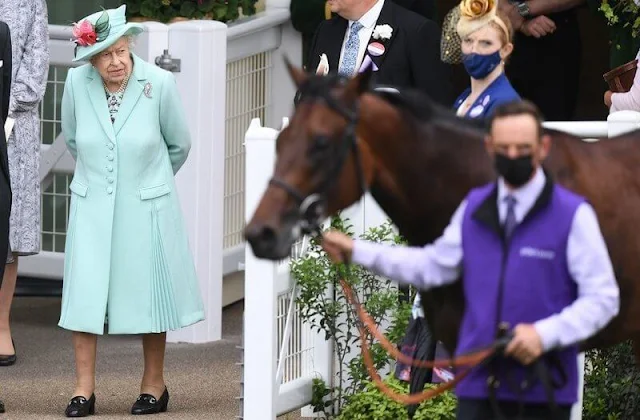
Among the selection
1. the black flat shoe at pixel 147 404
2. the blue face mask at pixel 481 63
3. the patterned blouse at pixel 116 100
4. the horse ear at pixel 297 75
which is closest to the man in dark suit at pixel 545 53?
the patterned blouse at pixel 116 100

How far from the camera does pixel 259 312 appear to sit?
6680 millimetres

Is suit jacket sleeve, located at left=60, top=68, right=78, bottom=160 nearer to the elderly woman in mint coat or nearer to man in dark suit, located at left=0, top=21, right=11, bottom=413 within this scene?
the elderly woman in mint coat

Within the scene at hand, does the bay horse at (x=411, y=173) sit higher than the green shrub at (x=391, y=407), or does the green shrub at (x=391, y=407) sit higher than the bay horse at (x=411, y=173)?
the bay horse at (x=411, y=173)

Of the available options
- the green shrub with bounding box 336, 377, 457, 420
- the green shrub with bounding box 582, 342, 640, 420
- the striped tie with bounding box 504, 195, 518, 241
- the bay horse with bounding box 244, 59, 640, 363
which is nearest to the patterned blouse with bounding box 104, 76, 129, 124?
the green shrub with bounding box 336, 377, 457, 420

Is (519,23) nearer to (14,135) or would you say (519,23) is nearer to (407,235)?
(14,135)

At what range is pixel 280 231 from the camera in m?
4.34

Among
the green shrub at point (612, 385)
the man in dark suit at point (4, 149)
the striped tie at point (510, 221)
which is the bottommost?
the green shrub at point (612, 385)

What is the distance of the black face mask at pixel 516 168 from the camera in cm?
435

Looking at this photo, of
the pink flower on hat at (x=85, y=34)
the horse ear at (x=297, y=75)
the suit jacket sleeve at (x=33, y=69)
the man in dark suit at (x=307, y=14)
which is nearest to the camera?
the horse ear at (x=297, y=75)

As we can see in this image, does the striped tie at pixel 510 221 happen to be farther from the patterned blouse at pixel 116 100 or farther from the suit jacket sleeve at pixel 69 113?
the suit jacket sleeve at pixel 69 113

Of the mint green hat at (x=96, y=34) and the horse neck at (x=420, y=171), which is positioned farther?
the mint green hat at (x=96, y=34)

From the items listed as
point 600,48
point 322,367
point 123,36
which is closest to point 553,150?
point 322,367

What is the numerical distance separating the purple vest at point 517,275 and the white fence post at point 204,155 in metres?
4.35

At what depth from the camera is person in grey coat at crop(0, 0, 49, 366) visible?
8289 millimetres
